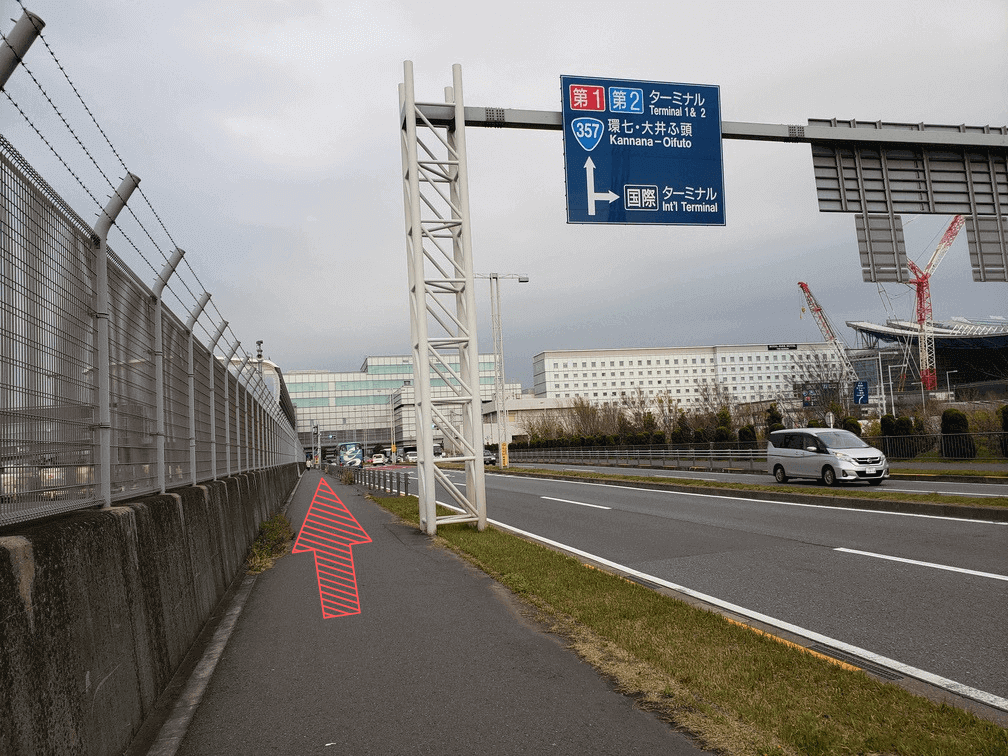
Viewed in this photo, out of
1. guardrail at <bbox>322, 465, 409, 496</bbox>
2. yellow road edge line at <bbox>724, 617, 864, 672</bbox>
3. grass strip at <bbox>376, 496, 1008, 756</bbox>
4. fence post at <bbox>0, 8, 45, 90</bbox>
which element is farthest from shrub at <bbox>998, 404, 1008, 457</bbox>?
fence post at <bbox>0, 8, 45, 90</bbox>

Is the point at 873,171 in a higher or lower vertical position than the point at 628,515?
higher

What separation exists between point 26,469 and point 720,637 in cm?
465

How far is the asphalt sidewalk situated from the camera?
13.8 ft

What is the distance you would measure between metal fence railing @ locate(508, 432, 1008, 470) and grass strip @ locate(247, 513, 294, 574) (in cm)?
2034

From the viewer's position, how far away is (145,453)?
6.40 metres

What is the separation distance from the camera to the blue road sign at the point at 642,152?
14.4 meters

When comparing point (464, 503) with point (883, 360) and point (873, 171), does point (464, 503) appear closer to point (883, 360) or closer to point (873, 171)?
point (873, 171)

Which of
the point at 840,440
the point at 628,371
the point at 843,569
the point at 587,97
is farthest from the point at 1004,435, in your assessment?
the point at 628,371

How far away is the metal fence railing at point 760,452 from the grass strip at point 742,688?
74.5ft

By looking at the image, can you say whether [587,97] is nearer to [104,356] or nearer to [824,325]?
[104,356]

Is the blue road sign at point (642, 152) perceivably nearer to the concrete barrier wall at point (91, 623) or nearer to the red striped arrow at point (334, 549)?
the red striped arrow at point (334, 549)

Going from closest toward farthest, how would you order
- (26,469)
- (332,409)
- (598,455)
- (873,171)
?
(26,469) → (873,171) → (598,455) → (332,409)

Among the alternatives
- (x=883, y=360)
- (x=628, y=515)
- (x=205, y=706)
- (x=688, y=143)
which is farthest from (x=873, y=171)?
(x=883, y=360)

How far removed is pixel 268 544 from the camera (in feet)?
42.7
